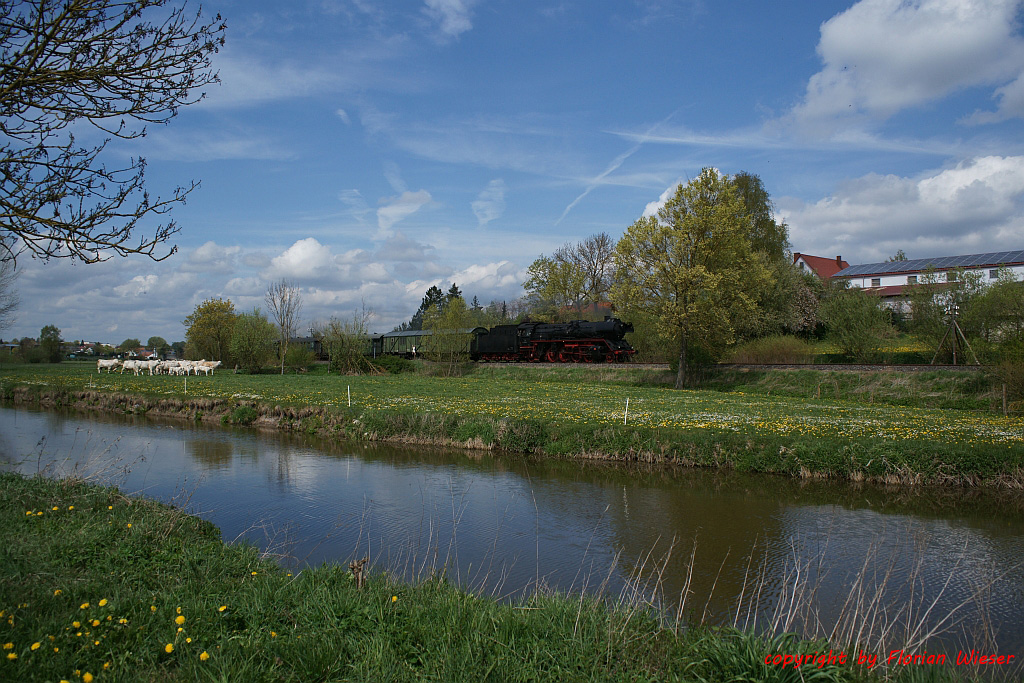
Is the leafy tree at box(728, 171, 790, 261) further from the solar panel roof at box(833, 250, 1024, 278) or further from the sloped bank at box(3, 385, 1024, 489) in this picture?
the sloped bank at box(3, 385, 1024, 489)

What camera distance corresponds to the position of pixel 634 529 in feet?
33.6

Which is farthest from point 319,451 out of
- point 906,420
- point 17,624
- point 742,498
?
point 906,420

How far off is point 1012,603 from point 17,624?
1035 cm

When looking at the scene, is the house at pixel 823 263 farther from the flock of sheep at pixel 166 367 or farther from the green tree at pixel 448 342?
the flock of sheep at pixel 166 367

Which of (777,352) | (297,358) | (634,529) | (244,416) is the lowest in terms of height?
(634,529)

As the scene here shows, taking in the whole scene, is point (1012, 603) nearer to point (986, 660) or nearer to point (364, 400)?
point (986, 660)

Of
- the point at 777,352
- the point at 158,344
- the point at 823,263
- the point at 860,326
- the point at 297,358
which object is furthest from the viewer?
the point at 158,344

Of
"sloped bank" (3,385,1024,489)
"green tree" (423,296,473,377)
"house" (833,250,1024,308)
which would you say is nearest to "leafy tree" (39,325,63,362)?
"green tree" (423,296,473,377)

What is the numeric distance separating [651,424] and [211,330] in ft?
196

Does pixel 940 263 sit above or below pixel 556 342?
above

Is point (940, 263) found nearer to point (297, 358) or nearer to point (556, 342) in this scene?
point (556, 342)

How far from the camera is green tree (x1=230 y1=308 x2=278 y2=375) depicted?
49.9 metres

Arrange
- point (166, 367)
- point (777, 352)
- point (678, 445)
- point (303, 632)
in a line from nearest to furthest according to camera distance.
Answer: point (303, 632) < point (678, 445) < point (777, 352) < point (166, 367)

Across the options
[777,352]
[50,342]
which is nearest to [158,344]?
[50,342]
